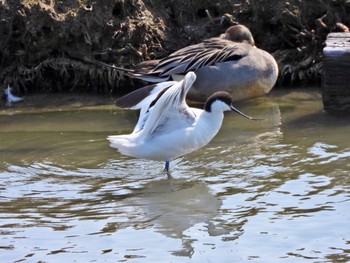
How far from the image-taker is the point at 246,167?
688 centimetres

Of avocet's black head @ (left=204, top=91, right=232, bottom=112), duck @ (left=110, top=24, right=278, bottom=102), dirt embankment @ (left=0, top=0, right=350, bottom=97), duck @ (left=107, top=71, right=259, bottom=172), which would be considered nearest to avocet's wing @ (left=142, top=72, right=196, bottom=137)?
duck @ (left=107, top=71, right=259, bottom=172)

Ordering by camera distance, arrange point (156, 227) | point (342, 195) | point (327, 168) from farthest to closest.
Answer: point (327, 168)
point (342, 195)
point (156, 227)

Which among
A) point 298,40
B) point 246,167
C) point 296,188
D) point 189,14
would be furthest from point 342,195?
point 189,14

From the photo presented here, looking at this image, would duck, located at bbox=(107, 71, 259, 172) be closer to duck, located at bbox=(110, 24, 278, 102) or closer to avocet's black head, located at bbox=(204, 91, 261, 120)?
avocet's black head, located at bbox=(204, 91, 261, 120)

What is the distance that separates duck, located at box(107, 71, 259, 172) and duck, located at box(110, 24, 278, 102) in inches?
69.0

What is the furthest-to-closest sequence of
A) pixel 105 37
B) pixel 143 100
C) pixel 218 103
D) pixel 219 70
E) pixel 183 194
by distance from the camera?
pixel 105 37 → pixel 219 70 → pixel 143 100 → pixel 218 103 → pixel 183 194

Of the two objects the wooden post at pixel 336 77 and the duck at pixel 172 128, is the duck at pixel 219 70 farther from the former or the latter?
the duck at pixel 172 128

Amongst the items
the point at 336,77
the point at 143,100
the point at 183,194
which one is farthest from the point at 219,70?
the point at 183,194

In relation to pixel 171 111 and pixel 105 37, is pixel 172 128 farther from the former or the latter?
pixel 105 37

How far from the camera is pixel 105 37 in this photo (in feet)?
31.8

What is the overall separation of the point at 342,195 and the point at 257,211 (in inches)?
26.3

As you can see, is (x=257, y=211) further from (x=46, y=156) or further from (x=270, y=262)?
(x=46, y=156)

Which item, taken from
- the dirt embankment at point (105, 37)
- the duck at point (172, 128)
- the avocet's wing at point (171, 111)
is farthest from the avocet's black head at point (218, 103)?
the dirt embankment at point (105, 37)

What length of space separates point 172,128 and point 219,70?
2.17 meters
